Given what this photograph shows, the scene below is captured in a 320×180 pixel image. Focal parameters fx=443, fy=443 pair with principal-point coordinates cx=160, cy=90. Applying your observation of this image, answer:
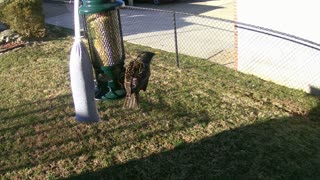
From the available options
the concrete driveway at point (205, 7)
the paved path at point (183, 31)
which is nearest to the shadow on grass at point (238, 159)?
the paved path at point (183, 31)

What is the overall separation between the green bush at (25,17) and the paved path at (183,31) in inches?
88.6

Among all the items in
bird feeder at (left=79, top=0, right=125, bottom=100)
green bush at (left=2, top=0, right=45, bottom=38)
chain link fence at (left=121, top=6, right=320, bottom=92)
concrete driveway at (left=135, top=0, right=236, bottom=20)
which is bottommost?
concrete driveway at (left=135, top=0, right=236, bottom=20)

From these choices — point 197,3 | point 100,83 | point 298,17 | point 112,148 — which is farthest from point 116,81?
point 197,3

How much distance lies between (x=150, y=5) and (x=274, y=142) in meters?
→ 13.2

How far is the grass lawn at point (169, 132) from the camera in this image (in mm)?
5230

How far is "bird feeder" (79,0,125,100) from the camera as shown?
191 inches

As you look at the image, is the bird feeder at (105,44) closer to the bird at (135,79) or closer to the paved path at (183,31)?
the bird at (135,79)

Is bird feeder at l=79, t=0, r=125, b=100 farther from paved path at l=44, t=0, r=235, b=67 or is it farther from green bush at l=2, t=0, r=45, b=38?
green bush at l=2, t=0, r=45, b=38

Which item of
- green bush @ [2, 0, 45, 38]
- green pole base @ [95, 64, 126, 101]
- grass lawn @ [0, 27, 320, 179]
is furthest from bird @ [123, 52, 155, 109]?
green bush @ [2, 0, 45, 38]

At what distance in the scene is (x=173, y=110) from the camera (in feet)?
21.8

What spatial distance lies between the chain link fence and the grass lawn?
36 cm

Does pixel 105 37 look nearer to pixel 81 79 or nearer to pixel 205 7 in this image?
pixel 81 79

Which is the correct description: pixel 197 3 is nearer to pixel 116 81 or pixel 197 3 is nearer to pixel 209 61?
pixel 209 61

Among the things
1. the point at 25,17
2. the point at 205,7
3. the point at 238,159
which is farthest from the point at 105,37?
the point at 205,7
